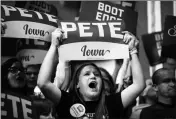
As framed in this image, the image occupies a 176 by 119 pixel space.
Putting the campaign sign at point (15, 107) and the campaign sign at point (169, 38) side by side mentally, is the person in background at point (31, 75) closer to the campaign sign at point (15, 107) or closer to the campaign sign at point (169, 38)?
the campaign sign at point (15, 107)

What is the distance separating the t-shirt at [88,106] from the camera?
159 centimetres

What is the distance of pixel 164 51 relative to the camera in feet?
5.99

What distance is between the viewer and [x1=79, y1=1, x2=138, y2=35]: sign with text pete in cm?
189

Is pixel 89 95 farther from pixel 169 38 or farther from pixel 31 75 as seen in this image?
pixel 169 38

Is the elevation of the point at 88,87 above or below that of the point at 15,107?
above

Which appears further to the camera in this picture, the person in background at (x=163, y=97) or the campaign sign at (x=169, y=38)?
the campaign sign at (x=169, y=38)

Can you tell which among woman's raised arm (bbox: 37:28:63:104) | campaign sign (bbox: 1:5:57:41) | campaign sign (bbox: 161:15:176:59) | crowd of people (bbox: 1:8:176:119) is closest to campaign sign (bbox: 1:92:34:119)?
crowd of people (bbox: 1:8:176:119)

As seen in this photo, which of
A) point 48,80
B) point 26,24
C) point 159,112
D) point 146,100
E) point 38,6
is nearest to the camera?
point 48,80

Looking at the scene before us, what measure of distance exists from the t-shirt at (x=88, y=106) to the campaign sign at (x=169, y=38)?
1.48 feet

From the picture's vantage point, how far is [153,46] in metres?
1.95

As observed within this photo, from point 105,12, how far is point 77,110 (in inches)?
27.4

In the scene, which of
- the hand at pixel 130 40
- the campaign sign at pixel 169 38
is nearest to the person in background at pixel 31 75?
the hand at pixel 130 40

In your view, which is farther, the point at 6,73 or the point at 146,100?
the point at 146,100

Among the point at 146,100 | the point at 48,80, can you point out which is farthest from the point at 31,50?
the point at 146,100
